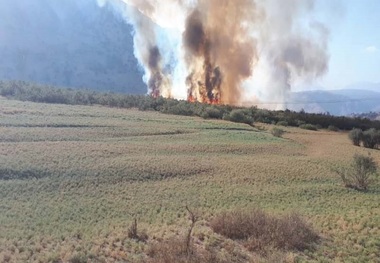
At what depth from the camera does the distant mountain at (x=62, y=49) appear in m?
164

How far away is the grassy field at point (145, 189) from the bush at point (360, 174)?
3.63ft

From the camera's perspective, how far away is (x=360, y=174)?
128ft

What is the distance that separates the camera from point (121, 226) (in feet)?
83.1

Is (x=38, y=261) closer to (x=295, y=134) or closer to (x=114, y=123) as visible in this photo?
(x=114, y=123)

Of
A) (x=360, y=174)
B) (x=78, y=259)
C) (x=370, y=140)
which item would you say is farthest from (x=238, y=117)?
(x=78, y=259)

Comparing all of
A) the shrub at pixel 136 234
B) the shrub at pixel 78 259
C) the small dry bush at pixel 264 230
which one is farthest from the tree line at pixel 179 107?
the shrub at pixel 78 259

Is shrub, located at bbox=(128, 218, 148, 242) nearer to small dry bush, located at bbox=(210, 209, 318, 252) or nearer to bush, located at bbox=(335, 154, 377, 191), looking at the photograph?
small dry bush, located at bbox=(210, 209, 318, 252)

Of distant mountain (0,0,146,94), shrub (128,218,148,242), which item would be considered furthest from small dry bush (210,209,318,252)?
distant mountain (0,0,146,94)

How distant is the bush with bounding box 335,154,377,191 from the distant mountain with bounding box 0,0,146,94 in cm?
14122

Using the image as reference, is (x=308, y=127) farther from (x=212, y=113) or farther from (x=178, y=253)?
(x=178, y=253)

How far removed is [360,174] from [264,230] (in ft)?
61.7

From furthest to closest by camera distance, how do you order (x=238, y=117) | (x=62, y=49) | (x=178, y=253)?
(x=62, y=49), (x=238, y=117), (x=178, y=253)

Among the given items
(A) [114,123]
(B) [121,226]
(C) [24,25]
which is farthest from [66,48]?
(B) [121,226]

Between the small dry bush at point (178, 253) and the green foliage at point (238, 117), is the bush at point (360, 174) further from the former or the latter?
the green foliage at point (238, 117)
